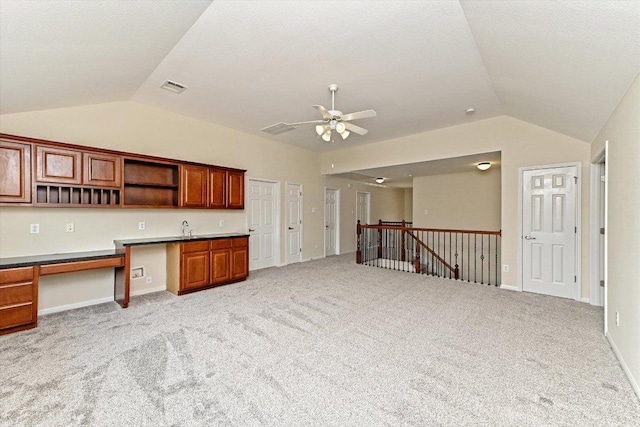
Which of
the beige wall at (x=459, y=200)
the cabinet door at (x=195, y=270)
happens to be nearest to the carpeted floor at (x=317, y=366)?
the cabinet door at (x=195, y=270)

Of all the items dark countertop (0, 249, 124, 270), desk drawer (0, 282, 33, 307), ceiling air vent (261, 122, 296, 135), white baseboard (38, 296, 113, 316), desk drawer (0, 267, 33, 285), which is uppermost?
ceiling air vent (261, 122, 296, 135)

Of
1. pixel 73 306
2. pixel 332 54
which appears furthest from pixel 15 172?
pixel 332 54

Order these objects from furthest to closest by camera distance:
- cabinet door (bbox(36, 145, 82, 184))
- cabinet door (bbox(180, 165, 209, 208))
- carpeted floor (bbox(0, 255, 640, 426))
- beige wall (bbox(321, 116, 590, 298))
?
cabinet door (bbox(180, 165, 209, 208)) → beige wall (bbox(321, 116, 590, 298)) → cabinet door (bbox(36, 145, 82, 184)) → carpeted floor (bbox(0, 255, 640, 426))

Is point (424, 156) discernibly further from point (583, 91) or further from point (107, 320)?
point (107, 320)

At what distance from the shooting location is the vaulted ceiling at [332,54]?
197 centimetres

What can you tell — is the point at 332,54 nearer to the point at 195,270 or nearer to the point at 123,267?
the point at 195,270

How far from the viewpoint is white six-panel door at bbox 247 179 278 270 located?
6055mm

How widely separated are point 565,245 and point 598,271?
484mm

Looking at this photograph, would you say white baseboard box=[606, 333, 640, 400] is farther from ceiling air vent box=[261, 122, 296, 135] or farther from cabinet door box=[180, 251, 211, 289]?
ceiling air vent box=[261, 122, 296, 135]

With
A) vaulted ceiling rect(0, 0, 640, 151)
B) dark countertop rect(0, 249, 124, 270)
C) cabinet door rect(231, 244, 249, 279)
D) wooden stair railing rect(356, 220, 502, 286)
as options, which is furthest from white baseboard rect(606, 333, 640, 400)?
dark countertop rect(0, 249, 124, 270)

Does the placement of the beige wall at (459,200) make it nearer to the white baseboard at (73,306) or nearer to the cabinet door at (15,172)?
the white baseboard at (73,306)

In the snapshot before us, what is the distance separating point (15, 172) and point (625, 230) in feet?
20.0

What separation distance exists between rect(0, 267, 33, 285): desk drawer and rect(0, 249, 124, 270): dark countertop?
4cm

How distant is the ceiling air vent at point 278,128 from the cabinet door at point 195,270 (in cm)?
259
